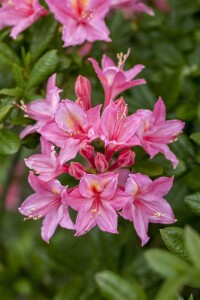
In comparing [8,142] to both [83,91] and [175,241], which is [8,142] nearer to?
[83,91]

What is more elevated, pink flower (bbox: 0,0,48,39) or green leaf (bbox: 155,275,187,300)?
pink flower (bbox: 0,0,48,39)

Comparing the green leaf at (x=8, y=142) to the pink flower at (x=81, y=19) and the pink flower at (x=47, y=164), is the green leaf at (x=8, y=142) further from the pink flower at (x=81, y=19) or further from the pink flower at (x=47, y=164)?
the pink flower at (x=81, y=19)

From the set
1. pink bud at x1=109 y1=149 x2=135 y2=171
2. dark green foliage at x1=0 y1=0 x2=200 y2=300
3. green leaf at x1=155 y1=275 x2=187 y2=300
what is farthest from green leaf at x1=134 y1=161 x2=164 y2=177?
green leaf at x1=155 y1=275 x2=187 y2=300

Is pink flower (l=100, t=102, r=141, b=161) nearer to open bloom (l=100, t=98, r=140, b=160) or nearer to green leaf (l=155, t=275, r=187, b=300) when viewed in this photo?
open bloom (l=100, t=98, r=140, b=160)

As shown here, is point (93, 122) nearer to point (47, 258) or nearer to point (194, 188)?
point (194, 188)

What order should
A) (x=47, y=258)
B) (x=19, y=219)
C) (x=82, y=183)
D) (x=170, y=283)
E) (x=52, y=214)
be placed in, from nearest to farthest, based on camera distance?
(x=170, y=283), (x=82, y=183), (x=52, y=214), (x=47, y=258), (x=19, y=219)

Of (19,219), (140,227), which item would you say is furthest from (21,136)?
(19,219)

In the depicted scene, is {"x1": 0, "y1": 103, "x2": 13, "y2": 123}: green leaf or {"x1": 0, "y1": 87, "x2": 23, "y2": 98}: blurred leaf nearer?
{"x1": 0, "y1": 103, "x2": 13, "y2": 123}: green leaf

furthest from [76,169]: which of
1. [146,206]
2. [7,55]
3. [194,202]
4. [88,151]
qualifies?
[7,55]
